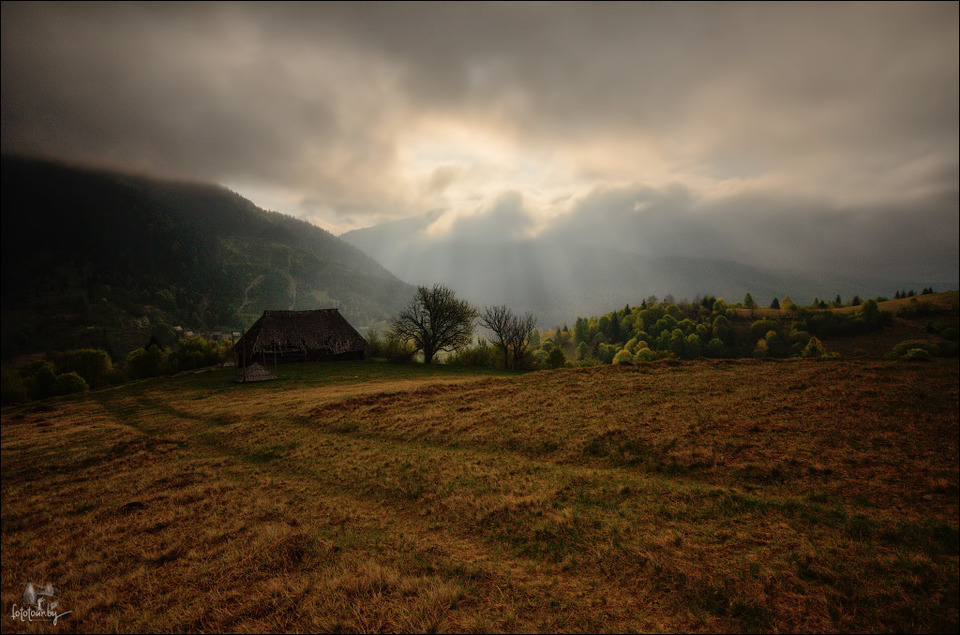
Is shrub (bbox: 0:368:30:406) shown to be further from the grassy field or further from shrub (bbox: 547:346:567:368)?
shrub (bbox: 547:346:567:368)

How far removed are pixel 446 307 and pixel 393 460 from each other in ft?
162

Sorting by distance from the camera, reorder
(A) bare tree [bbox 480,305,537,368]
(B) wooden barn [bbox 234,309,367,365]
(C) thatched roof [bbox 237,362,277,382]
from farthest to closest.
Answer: (A) bare tree [bbox 480,305,537,368] < (B) wooden barn [bbox 234,309,367,365] < (C) thatched roof [bbox 237,362,277,382]

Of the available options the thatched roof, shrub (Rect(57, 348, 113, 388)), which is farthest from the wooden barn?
shrub (Rect(57, 348, 113, 388))

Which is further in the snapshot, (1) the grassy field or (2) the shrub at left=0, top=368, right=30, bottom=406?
(2) the shrub at left=0, top=368, right=30, bottom=406

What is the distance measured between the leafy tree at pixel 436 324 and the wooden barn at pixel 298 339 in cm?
1071

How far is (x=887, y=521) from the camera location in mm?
9367

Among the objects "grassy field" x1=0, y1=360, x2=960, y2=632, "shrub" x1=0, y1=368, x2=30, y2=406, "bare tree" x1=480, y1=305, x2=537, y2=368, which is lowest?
"shrub" x1=0, y1=368, x2=30, y2=406

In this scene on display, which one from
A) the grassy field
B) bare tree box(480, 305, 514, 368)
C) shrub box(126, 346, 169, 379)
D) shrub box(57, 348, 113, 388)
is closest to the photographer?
the grassy field

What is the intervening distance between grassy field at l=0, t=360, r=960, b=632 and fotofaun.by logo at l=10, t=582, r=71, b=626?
0.97 feet

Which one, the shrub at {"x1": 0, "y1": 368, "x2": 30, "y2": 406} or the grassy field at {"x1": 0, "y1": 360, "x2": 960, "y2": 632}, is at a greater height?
the grassy field at {"x1": 0, "y1": 360, "x2": 960, "y2": 632}

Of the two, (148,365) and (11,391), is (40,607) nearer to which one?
(148,365)

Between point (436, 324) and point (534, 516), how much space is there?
55.4 m

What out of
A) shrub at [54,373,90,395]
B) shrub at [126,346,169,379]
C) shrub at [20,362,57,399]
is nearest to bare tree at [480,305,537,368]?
shrub at [126,346,169,379]

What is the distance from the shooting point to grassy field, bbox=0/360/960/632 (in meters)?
6.88
